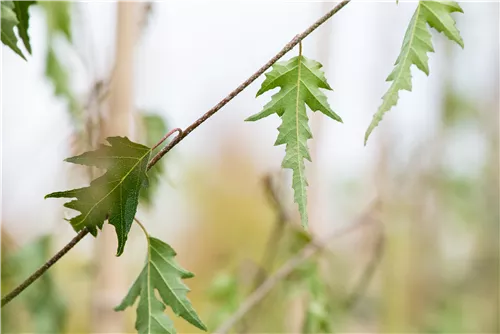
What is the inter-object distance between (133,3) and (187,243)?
2562 millimetres

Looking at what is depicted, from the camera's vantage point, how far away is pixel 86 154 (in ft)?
0.98

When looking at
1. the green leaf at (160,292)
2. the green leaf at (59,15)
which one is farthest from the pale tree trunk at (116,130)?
the green leaf at (160,292)

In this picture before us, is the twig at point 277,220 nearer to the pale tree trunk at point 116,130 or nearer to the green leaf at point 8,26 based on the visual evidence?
the pale tree trunk at point 116,130

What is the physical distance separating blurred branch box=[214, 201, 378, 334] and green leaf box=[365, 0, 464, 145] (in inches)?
16.2

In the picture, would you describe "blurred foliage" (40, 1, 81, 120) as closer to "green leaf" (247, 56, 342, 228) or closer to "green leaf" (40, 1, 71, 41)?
"green leaf" (40, 1, 71, 41)

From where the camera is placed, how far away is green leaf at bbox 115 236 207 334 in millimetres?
343

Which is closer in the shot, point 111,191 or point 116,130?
point 111,191

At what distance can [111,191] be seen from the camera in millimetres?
302

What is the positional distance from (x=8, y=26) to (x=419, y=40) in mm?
211

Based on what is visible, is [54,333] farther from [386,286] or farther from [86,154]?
[386,286]

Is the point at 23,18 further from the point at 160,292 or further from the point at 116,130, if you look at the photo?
the point at 116,130

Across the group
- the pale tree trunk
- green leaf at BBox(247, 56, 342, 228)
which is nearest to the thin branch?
green leaf at BBox(247, 56, 342, 228)

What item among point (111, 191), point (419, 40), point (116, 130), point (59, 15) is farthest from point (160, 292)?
point (59, 15)

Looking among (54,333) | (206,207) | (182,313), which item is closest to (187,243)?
(206,207)
